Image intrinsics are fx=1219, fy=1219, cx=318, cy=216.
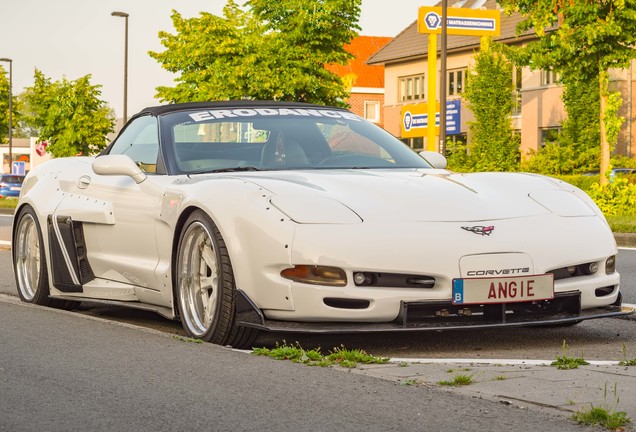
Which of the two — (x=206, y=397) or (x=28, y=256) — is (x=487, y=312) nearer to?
(x=206, y=397)

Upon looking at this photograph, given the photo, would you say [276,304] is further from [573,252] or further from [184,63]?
[184,63]

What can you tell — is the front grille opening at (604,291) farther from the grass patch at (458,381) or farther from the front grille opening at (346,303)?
the grass patch at (458,381)

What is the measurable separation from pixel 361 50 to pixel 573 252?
3134 inches

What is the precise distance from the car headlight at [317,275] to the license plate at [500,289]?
22.5 inches

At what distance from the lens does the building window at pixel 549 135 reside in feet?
170

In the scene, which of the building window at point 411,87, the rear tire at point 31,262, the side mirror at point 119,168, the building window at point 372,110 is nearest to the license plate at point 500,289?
the side mirror at point 119,168

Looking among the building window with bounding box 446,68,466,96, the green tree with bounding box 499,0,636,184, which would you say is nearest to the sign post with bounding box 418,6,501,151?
the green tree with bounding box 499,0,636,184

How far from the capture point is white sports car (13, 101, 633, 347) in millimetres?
6039

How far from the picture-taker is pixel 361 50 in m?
85.1

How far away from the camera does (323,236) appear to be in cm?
604

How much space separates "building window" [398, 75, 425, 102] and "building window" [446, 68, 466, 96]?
2172mm

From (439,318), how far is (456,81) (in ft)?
180

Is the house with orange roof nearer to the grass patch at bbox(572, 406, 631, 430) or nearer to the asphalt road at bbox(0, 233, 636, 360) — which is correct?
the asphalt road at bbox(0, 233, 636, 360)

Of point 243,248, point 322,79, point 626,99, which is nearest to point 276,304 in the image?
point 243,248
